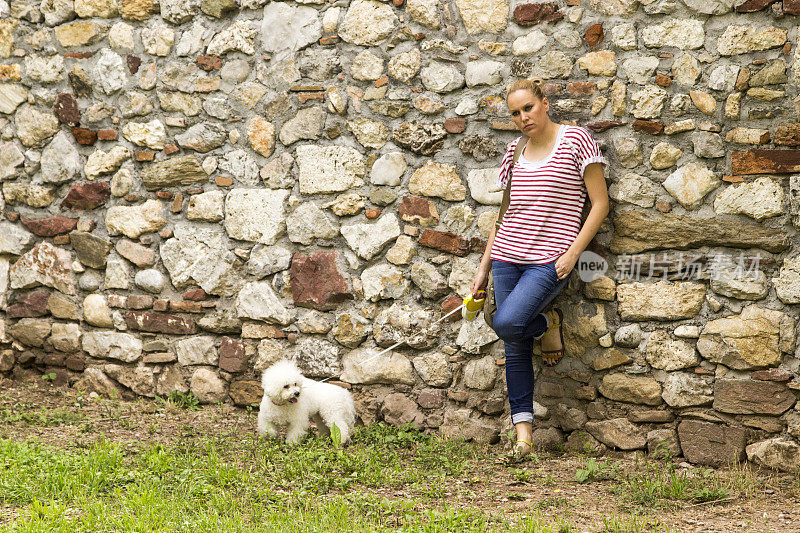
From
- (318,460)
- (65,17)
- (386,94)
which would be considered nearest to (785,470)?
(318,460)

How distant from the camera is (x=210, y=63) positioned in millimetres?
4320

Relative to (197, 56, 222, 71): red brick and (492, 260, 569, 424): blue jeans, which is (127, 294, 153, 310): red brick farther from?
(492, 260, 569, 424): blue jeans

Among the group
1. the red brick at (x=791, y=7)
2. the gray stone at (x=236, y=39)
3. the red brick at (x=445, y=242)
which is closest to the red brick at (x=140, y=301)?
the gray stone at (x=236, y=39)

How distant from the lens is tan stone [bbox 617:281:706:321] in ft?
11.3

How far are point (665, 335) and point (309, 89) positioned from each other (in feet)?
7.66

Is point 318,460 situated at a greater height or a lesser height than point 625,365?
lesser

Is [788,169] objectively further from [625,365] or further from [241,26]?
[241,26]

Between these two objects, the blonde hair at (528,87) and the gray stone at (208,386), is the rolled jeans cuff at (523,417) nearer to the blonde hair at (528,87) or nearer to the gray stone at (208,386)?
the blonde hair at (528,87)

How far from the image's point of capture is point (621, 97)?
3488 millimetres

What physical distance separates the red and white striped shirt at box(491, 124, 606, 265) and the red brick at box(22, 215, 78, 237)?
9.61 feet

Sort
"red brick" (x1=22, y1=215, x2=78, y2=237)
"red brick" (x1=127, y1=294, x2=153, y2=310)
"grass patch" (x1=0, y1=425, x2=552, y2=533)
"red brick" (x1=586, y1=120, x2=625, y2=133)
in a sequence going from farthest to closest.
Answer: "red brick" (x1=22, y1=215, x2=78, y2=237)
"red brick" (x1=127, y1=294, x2=153, y2=310)
"red brick" (x1=586, y1=120, x2=625, y2=133)
"grass patch" (x1=0, y1=425, x2=552, y2=533)

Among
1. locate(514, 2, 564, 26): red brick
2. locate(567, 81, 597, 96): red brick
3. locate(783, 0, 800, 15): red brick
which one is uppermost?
locate(514, 2, 564, 26): red brick

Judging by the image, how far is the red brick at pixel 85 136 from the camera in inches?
182

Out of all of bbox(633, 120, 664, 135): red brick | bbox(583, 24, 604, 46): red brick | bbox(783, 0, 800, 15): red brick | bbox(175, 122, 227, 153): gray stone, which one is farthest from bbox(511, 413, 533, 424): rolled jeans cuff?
bbox(175, 122, 227, 153): gray stone
